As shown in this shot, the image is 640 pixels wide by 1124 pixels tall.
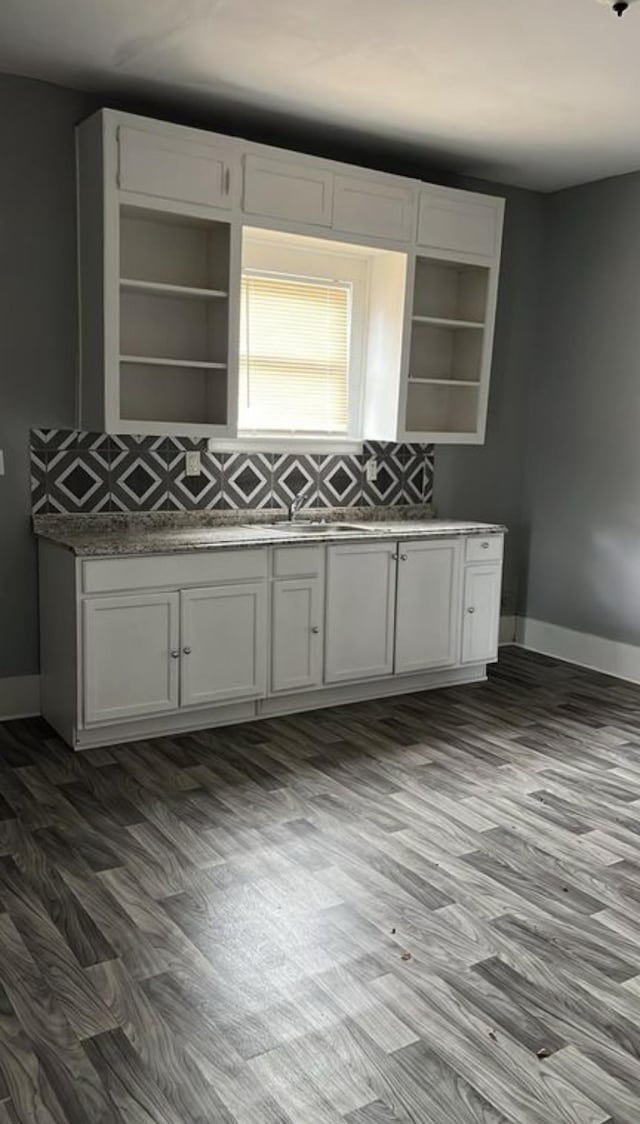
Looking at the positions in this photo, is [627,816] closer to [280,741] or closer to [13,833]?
[280,741]

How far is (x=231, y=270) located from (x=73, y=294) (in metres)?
0.69

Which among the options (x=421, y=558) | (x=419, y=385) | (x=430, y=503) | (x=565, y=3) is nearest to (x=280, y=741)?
(x=421, y=558)

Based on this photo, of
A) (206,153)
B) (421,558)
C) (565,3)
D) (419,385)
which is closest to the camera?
(565,3)

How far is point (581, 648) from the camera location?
5309 millimetres

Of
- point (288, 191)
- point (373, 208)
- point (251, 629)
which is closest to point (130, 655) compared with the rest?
point (251, 629)

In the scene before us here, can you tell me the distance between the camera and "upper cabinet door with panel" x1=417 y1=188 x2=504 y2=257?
4516mm

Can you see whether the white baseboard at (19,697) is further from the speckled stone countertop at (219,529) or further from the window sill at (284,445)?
the window sill at (284,445)

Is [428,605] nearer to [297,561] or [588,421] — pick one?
[297,561]

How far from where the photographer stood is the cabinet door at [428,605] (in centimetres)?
448

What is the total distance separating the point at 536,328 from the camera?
5492 mm

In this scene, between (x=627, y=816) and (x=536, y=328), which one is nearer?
(x=627, y=816)

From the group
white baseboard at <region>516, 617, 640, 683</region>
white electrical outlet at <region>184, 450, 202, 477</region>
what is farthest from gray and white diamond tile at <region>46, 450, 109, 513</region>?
white baseboard at <region>516, 617, 640, 683</region>

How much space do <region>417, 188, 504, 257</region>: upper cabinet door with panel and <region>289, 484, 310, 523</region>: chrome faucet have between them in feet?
4.48

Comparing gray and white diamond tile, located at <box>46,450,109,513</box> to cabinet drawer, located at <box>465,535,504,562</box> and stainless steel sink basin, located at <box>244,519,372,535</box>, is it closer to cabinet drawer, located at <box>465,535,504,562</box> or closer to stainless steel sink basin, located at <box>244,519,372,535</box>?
stainless steel sink basin, located at <box>244,519,372,535</box>
